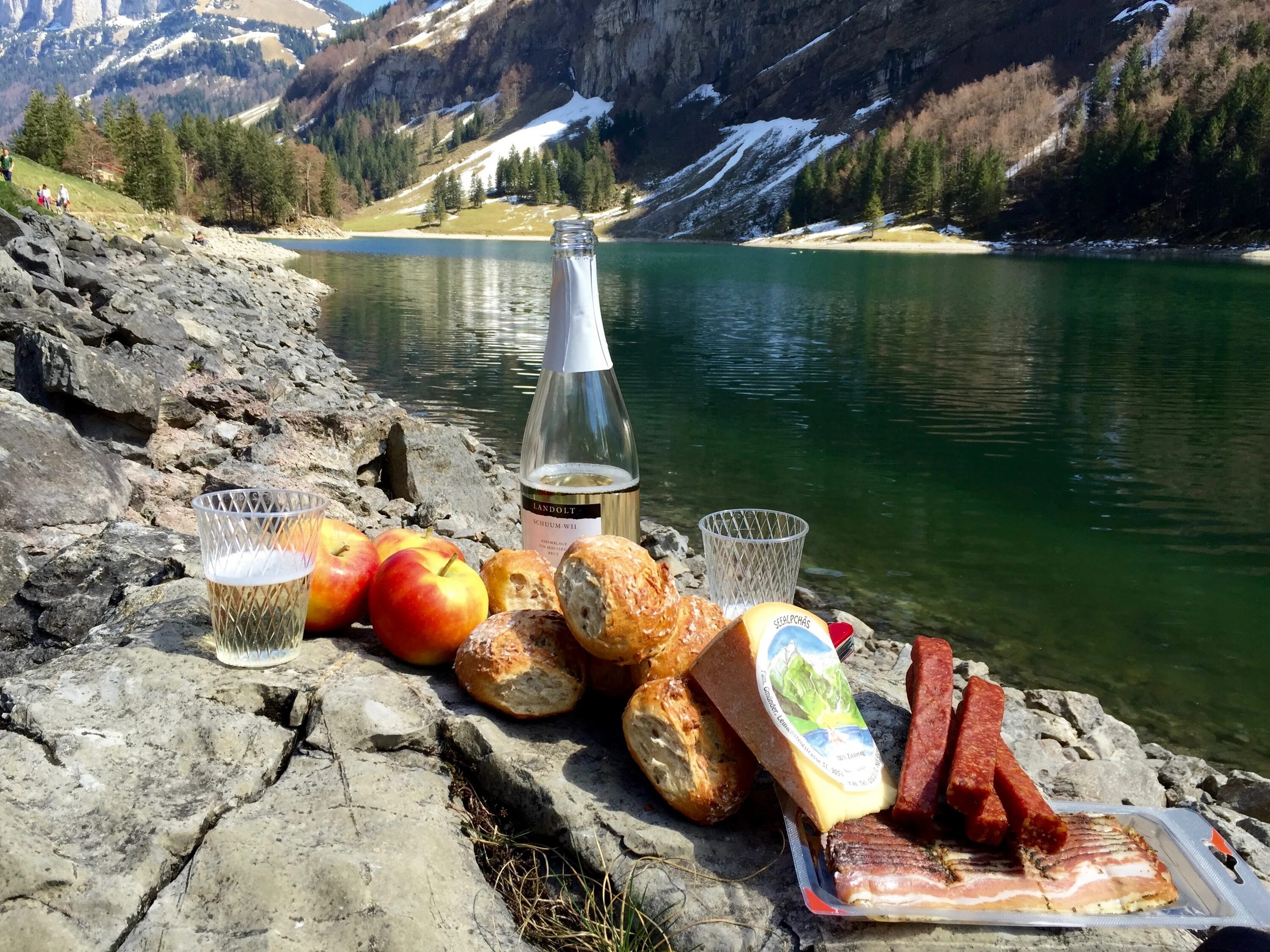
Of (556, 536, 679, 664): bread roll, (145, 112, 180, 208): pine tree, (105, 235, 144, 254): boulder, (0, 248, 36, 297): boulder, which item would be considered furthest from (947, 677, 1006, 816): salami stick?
(145, 112, 180, 208): pine tree

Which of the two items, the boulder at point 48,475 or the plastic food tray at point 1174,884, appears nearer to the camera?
the plastic food tray at point 1174,884

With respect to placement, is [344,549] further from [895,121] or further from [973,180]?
[895,121]

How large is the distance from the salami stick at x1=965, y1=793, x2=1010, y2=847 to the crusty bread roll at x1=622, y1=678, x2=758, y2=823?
548mm

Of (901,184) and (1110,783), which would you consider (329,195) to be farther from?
(1110,783)

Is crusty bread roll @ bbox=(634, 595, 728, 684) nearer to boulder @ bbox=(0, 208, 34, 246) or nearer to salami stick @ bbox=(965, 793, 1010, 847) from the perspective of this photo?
salami stick @ bbox=(965, 793, 1010, 847)

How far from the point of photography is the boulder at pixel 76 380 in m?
7.47

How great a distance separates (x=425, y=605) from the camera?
283 cm

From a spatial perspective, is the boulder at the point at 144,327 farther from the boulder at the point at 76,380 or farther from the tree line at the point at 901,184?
the tree line at the point at 901,184

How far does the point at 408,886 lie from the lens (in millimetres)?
2053

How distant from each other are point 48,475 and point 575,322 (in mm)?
3592

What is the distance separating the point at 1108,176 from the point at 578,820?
129 m

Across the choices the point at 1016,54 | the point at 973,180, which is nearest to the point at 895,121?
the point at 1016,54

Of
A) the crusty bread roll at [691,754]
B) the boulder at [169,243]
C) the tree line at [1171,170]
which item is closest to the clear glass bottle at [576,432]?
the crusty bread roll at [691,754]

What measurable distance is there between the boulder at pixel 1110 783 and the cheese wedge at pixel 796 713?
30.8 inches
